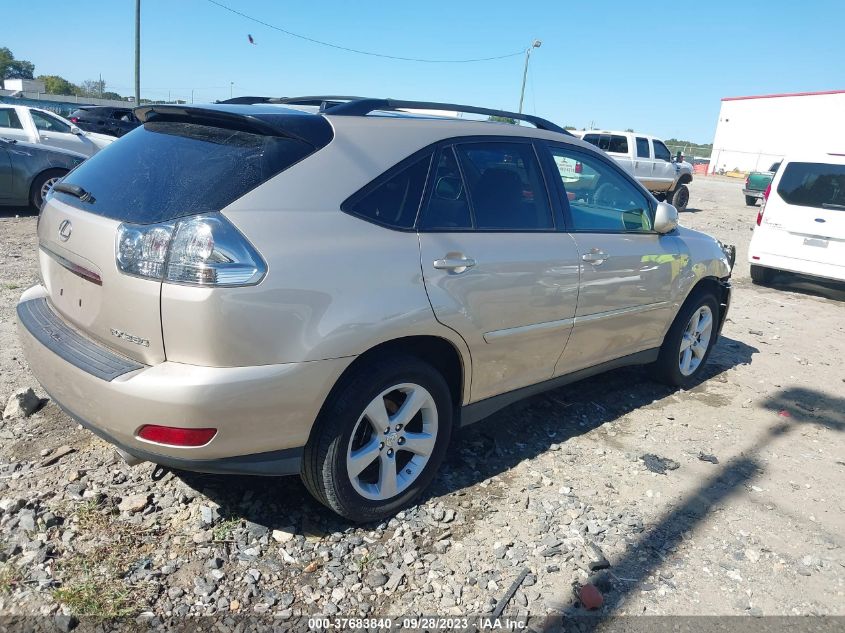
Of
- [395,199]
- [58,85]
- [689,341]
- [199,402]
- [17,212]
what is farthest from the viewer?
[58,85]

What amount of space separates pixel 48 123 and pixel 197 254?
10.9 meters

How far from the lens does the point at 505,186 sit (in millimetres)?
3332

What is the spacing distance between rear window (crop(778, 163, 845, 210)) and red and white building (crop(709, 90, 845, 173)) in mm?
39762

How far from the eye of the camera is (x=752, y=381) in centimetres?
527

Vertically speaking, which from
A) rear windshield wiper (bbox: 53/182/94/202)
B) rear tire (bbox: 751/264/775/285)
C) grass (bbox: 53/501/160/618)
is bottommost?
grass (bbox: 53/501/160/618)

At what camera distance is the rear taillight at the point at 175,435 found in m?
2.28

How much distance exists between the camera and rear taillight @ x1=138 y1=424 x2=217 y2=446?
2.28m

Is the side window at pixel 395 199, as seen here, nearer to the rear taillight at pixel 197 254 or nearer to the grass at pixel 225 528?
the rear taillight at pixel 197 254

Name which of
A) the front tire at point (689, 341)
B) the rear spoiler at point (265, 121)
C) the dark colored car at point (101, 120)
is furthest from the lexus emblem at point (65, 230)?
the dark colored car at point (101, 120)

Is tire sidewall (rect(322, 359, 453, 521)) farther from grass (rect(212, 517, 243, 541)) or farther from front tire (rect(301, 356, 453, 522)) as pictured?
grass (rect(212, 517, 243, 541))

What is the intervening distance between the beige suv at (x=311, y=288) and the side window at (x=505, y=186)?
12mm

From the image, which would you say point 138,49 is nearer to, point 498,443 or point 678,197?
point 678,197

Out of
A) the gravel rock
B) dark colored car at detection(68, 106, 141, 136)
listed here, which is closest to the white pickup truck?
dark colored car at detection(68, 106, 141, 136)

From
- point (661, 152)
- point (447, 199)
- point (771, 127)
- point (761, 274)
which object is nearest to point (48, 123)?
point (447, 199)
